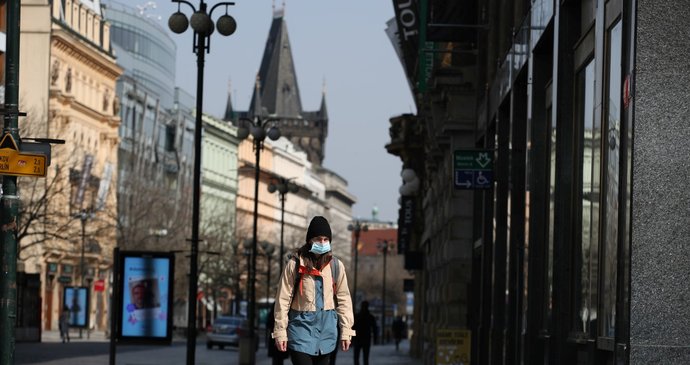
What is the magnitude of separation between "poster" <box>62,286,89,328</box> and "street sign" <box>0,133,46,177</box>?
6215cm

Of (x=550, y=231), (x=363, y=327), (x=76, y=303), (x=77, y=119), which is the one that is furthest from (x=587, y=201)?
(x=77, y=119)

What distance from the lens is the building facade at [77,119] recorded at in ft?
323

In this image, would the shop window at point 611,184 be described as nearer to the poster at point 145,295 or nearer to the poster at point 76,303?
the poster at point 145,295

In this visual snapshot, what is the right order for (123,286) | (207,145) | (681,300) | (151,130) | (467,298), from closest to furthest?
(681,300) → (123,286) → (467,298) → (151,130) → (207,145)

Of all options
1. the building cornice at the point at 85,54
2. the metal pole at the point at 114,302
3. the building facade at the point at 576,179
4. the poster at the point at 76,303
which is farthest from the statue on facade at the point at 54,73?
the metal pole at the point at 114,302

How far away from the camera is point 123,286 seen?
27.1 metres

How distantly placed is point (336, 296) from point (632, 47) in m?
2.90

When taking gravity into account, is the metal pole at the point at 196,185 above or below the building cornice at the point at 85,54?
below

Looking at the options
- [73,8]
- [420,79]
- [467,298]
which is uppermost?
[73,8]

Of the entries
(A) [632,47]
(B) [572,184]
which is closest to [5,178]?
(B) [572,184]

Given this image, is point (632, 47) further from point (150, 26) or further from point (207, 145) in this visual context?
point (207, 145)

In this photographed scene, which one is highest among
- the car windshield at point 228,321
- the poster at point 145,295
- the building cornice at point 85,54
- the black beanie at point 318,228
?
the building cornice at point 85,54

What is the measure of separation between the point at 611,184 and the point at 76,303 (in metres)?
71.3

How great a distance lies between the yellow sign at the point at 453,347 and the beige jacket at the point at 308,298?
1409 centimetres
